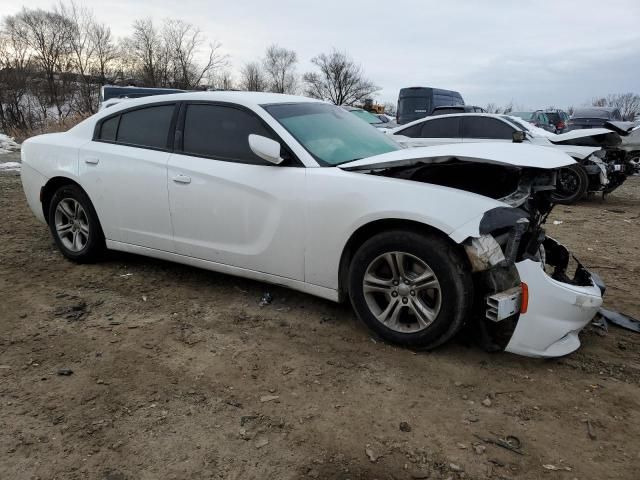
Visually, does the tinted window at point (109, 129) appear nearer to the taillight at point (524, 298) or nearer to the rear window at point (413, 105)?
the taillight at point (524, 298)

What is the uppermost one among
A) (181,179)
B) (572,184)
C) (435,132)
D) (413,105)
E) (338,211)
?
(413,105)

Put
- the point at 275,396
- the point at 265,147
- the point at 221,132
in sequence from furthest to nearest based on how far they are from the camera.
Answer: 1. the point at 221,132
2. the point at 265,147
3. the point at 275,396

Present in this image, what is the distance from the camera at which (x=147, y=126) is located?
162 inches

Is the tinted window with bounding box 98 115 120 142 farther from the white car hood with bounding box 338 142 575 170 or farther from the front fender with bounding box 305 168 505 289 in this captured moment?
the white car hood with bounding box 338 142 575 170

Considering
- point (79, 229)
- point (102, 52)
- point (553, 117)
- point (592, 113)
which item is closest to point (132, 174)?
point (79, 229)

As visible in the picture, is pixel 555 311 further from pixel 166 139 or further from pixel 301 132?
A: pixel 166 139

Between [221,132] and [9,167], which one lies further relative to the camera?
[9,167]

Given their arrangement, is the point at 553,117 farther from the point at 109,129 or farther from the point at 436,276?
the point at 436,276

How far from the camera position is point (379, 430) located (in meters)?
2.32

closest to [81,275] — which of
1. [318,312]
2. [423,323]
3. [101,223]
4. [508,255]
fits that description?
[101,223]

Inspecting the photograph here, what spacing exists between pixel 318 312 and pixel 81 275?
225cm

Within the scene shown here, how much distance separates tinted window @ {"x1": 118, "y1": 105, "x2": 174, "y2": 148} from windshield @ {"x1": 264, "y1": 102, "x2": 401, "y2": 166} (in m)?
0.93

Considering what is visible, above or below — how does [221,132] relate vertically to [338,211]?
above

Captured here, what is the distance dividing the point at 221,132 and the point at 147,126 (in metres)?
0.82
